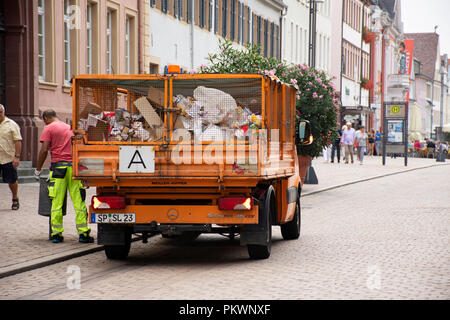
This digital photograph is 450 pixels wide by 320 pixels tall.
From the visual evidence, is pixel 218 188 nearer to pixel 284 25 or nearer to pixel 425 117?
pixel 284 25

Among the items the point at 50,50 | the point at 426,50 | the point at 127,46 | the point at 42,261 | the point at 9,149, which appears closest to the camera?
the point at 42,261

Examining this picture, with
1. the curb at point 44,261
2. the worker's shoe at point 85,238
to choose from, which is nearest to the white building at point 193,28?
the worker's shoe at point 85,238

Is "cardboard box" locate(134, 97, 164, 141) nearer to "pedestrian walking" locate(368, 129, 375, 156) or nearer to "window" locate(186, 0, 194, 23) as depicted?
"window" locate(186, 0, 194, 23)

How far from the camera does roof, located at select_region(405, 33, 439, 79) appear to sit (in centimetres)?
13150

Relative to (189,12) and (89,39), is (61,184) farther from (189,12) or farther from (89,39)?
(189,12)

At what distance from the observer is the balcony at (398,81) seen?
86.7 metres

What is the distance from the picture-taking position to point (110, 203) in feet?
34.6

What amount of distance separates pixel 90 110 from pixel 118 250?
62.7 inches

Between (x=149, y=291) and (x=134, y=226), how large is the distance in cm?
198

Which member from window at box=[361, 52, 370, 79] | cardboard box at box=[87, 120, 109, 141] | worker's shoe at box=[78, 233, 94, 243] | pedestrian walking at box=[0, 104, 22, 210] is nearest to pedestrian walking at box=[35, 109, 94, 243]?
worker's shoe at box=[78, 233, 94, 243]

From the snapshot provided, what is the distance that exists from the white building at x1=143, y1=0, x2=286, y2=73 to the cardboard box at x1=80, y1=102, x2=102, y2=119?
50.4ft

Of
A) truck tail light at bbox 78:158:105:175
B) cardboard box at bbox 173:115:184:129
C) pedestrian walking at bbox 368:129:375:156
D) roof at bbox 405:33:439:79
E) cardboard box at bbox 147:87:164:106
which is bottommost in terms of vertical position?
pedestrian walking at bbox 368:129:375:156

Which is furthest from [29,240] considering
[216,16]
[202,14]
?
[216,16]

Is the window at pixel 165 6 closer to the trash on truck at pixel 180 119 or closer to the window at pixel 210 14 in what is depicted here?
the window at pixel 210 14
